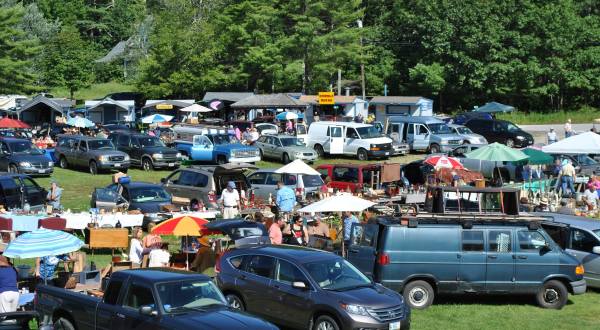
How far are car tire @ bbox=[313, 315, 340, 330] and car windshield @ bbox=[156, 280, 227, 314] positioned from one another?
196cm

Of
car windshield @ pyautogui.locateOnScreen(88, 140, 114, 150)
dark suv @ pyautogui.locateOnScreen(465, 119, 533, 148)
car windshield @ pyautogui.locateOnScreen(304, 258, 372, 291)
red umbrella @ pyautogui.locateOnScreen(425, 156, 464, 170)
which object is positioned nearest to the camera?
car windshield @ pyautogui.locateOnScreen(304, 258, 372, 291)

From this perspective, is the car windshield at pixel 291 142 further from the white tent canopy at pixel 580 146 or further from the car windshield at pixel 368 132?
the white tent canopy at pixel 580 146

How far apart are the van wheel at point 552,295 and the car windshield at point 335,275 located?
4305 mm

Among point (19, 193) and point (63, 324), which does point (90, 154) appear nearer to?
point (19, 193)

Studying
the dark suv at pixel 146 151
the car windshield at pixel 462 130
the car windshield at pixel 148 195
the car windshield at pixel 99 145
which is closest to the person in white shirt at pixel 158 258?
the car windshield at pixel 148 195

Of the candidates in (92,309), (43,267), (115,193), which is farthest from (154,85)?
(92,309)

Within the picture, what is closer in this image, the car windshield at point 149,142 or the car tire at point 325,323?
the car tire at point 325,323

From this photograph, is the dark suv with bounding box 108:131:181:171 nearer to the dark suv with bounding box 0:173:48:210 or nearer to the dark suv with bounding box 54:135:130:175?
the dark suv with bounding box 54:135:130:175

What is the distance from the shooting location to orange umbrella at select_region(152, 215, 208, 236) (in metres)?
18.4

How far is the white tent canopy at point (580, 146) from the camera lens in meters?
28.6

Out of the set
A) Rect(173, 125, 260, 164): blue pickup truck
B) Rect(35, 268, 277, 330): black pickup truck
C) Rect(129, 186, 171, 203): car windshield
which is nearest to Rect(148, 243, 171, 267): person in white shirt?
Rect(35, 268, 277, 330): black pickup truck

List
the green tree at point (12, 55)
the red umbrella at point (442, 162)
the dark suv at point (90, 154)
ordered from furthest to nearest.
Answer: the green tree at point (12, 55)
the dark suv at point (90, 154)
the red umbrella at point (442, 162)

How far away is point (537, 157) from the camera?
30438 millimetres

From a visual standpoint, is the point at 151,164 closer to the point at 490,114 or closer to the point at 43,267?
the point at 43,267
